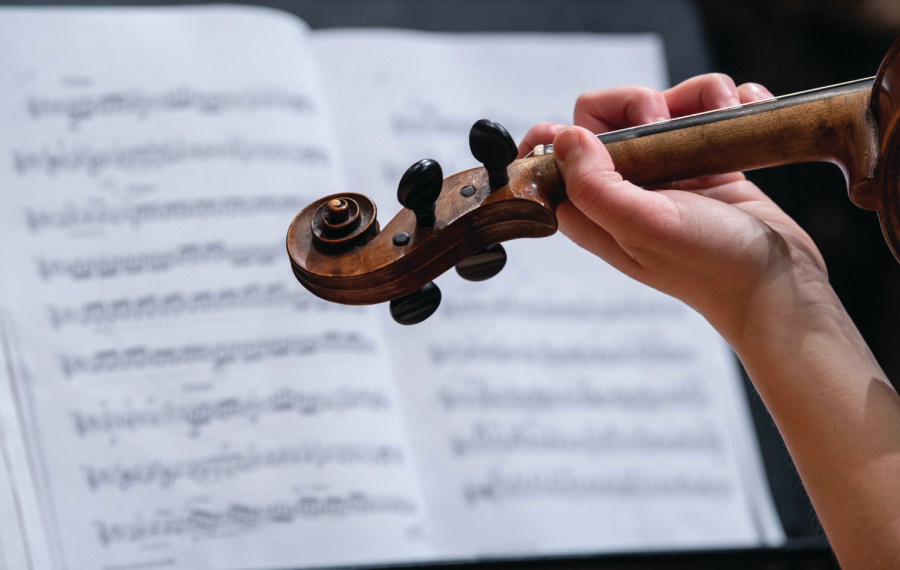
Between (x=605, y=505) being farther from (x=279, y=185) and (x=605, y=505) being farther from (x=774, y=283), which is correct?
(x=279, y=185)

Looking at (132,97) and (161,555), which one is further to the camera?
(132,97)

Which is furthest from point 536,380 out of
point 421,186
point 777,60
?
point 777,60

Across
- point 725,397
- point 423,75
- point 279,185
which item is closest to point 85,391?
point 279,185

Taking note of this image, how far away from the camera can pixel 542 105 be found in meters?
1.43

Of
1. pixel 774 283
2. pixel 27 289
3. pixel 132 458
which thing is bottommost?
pixel 132 458

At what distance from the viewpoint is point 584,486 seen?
1192 mm

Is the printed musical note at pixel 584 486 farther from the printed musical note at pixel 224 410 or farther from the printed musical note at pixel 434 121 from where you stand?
the printed musical note at pixel 434 121

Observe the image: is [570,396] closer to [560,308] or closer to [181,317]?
[560,308]

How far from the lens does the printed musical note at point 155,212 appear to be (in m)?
1.13

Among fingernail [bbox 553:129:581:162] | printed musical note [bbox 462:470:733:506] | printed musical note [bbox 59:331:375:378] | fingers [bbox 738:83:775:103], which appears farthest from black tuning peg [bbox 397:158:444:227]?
printed musical note [bbox 462:470:733:506]

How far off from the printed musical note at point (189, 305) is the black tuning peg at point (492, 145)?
550 mm

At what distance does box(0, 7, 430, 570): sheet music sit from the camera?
3.48ft

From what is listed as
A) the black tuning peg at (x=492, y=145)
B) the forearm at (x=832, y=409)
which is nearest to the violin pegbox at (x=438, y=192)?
the black tuning peg at (x=492, y=145)

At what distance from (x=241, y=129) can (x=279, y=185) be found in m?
0.12
